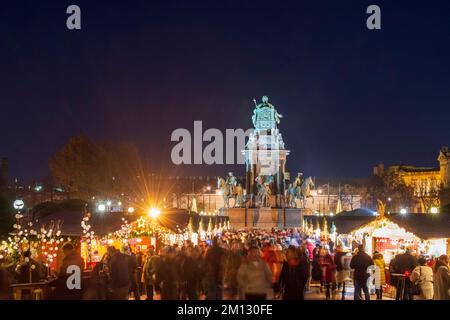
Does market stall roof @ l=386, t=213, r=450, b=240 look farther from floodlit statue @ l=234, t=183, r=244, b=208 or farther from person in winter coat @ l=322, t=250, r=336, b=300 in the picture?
floodlit statue @ l=234, t=183, r=244, b=208

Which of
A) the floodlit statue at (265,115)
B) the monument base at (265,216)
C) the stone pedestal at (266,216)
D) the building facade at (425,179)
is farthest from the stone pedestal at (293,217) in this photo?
the building facade at (425,179)

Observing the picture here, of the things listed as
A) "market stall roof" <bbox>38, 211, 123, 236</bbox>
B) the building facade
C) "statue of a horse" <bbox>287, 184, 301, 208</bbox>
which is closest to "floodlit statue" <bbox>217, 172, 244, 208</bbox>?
"statue of a horse" <bbox>287, 184, 301, 208</bbox>

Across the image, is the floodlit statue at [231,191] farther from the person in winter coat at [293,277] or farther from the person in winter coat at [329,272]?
the person in winter coat at [293,277]

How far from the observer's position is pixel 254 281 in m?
13.1

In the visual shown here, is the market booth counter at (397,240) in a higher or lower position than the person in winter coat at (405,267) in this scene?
higher

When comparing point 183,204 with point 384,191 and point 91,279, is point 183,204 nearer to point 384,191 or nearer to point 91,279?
point 384,191

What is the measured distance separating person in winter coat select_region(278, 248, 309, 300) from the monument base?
62.7 metres

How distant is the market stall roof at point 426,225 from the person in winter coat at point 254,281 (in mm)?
13060

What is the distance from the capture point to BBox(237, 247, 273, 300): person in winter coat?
42.7 feet

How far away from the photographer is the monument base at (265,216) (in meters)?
79.6

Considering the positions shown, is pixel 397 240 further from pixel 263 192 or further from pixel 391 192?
pixel 391 192

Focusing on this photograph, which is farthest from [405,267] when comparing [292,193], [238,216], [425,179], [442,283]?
[425,179]

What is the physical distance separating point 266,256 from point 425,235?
960cm
